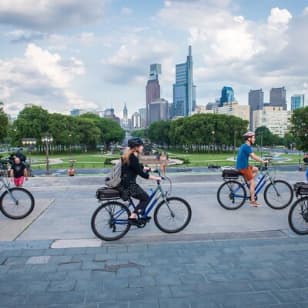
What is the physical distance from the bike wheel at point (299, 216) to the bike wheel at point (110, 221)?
288cm

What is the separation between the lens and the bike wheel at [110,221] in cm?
546

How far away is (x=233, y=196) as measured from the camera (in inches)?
304

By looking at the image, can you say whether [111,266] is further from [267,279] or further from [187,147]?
[187,147]

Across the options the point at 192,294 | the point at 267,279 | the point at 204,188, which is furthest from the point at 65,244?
the point at 204,188

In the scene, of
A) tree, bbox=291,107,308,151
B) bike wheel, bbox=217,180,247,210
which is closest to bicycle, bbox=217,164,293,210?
bike wheel, bbox=217,180,247,210

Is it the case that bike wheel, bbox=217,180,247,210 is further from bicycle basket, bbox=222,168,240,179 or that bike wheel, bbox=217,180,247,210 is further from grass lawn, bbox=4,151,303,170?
grass lawn, bbox=4,151,303,170

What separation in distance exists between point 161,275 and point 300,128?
44.4m

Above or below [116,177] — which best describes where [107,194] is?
below

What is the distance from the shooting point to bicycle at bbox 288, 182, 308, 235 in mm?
5730

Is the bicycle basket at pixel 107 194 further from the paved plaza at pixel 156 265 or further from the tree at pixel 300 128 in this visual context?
the tree at pixel 300 128

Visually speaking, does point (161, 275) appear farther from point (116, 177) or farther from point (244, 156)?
point (244, 156)

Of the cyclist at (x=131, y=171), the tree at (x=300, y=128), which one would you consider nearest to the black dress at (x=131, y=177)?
the cyclist at (x=131, y=171)

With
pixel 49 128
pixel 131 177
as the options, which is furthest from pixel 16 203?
pixel 49 128

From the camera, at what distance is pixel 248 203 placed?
27.3 feet
